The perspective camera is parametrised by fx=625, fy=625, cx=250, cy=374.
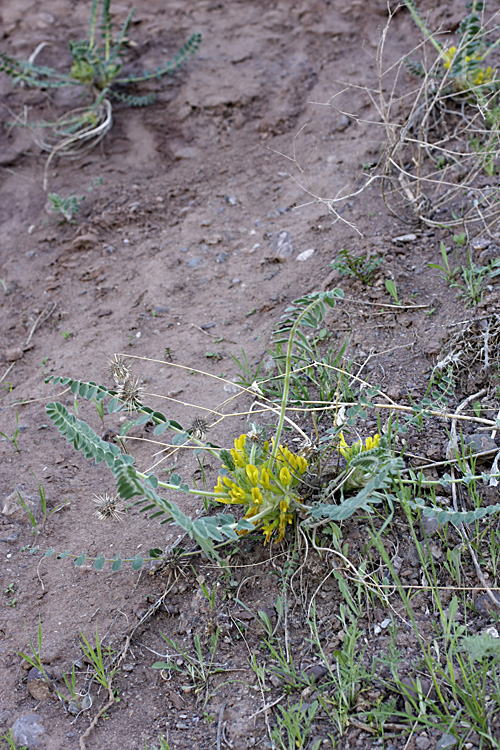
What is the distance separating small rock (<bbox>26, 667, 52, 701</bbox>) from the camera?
1.72 metres

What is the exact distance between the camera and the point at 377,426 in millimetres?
2172

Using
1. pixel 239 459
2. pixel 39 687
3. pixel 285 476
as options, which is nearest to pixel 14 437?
pixel 39 687

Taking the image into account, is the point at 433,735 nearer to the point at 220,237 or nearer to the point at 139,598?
the point at 139,598

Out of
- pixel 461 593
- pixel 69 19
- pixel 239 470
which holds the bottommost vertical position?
pixel 461 593

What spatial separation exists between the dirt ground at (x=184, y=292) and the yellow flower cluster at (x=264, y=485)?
13 centimetres

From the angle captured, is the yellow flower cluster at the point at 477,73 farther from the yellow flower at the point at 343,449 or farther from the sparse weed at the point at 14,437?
the sparse weed at the point at 14,437

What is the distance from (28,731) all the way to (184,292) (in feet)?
6.71

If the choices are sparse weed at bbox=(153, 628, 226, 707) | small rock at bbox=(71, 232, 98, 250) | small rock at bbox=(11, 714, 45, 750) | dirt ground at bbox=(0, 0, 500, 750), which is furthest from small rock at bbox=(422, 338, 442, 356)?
small rock at bbox=(71, 232, 98, 250)

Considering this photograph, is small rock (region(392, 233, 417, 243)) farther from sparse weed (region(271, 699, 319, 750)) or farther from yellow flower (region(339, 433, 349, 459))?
sparse weed (region(271, 699, 319, 750))

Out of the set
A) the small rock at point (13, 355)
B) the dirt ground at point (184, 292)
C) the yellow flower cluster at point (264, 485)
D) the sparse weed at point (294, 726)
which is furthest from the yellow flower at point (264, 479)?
the small rock at point (13, 355)

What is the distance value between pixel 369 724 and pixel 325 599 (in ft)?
1.15

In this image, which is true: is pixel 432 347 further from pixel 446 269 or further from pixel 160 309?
pixel 160 309

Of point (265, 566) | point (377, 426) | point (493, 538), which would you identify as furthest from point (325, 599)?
point (377, 426)

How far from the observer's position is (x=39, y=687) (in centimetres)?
173
